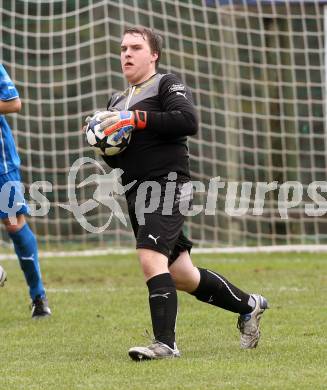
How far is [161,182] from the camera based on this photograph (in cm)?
569

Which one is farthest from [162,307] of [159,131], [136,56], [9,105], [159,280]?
[9,105]

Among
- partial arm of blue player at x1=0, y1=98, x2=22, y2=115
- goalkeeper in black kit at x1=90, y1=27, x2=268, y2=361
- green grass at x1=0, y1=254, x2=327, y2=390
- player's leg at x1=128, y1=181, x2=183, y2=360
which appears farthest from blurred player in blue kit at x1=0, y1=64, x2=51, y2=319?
player's leg at x1=128, y1=181, x2=183, y2=360

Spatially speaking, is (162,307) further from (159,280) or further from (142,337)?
(142,337)

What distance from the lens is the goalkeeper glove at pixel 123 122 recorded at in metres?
5.55

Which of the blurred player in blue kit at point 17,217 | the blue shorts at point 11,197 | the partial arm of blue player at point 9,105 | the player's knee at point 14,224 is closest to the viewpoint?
the partial arm of blue player at point 9,105

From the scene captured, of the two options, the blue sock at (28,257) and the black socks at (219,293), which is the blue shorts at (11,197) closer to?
the blue sock at (28,257)

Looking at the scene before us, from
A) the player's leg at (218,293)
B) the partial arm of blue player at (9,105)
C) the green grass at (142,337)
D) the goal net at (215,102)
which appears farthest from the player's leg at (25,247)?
the goal net at (215,102)

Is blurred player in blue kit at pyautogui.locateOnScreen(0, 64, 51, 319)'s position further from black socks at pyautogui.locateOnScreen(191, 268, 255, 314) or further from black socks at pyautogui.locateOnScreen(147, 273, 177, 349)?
black socks at pyautogui.locateOnScreen(147, 273, 177, 349)

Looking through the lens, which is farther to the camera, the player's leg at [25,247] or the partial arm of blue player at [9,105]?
the player's leg at [25,247]

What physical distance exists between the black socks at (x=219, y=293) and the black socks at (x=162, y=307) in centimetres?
39

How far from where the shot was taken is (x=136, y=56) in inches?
225

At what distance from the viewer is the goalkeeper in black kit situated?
18.2 ft

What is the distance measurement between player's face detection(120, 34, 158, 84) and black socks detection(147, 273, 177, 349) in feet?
3.38

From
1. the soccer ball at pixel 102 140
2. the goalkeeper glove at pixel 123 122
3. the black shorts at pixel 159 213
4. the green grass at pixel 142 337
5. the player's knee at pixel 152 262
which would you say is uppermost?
the goalkeeper glove at pixel 123 122
